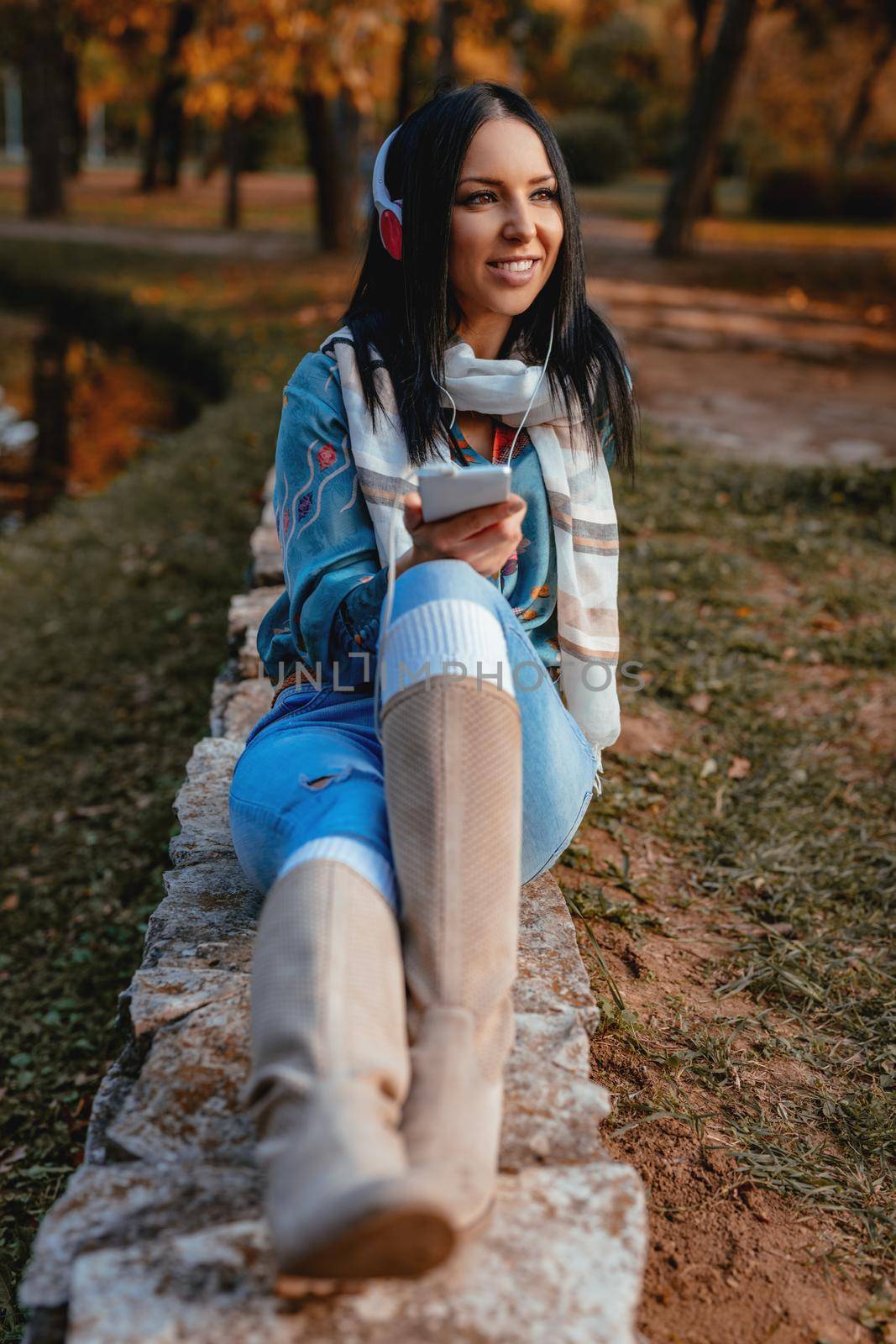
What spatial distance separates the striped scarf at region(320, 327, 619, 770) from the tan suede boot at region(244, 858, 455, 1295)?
2.94ft

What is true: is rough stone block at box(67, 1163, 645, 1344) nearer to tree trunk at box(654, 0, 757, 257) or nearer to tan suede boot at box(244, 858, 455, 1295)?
tan suede boot at box(244, 858, 455, 1295)

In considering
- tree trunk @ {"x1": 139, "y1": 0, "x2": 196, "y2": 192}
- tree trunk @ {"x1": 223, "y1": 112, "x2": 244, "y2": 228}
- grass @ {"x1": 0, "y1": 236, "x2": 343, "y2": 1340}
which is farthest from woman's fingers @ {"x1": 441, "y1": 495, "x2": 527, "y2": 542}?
tree trunk @ {"x1": 139, "y1": 0, "x2": 196, "y2": 192}

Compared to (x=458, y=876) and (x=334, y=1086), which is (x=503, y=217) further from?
(x=334, y=1086)

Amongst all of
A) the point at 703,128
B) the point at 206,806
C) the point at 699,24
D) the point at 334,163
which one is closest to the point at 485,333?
the point at 206,806

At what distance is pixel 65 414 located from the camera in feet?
31.3

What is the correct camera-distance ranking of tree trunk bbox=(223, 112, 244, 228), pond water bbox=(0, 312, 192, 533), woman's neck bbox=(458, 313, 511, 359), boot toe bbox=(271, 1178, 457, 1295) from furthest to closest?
tree trunk bbox=(223, 112, 244, 228) → pond water bbox=(0, 312, 192, 533) → woman's neck bbox=(458, 313, 511, 359) → boot toe bbox=(271, 1178, 457, 1295)

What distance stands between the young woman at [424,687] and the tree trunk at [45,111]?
17334 mm

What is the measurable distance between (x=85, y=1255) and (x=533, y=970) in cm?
90

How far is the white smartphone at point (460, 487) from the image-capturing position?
5.83ft

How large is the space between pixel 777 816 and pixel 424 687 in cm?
173

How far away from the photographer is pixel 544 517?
2332 millimetres

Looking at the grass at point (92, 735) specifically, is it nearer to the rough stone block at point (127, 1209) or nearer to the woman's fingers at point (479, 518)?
the rough stone block at point (127, 1209)

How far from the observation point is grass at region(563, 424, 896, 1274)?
6.84 ft

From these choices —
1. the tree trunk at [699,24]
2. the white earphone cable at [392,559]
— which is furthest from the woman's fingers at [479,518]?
the tree trunk at [699,24]
